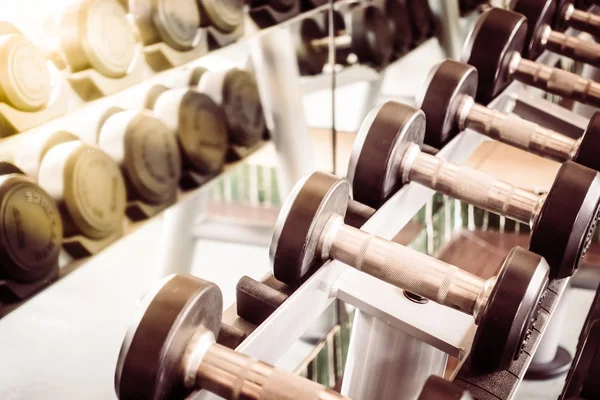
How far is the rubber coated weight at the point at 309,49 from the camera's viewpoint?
5.02 ft

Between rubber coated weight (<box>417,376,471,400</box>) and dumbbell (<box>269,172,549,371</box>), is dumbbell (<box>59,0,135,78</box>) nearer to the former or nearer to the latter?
dumbbell (<box>269,172,549,371</box>)

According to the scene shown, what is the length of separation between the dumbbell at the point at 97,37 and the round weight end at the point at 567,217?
667 mm

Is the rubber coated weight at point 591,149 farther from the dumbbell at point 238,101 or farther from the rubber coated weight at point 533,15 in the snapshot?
the dumbbell at point 238,101

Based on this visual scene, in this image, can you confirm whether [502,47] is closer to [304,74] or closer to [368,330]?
[368,330]

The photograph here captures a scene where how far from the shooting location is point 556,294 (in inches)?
25.2

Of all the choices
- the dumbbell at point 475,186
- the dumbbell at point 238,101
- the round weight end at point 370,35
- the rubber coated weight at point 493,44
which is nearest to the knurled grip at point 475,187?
the dumbbell at point 475,186

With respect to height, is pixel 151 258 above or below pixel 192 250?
below

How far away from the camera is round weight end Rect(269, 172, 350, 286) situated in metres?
0.58

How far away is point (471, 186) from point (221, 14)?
2.14 feet

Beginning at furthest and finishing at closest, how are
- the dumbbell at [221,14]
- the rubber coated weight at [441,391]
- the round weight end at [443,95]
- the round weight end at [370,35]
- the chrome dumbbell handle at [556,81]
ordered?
1. the round weight end at [370,35]
2. the dumbbell at [221,14]
3. the chrome dumbbell handle at [556,81]
4. the round weight end at [443,95]
5. the rubber coated weight at [441,391]

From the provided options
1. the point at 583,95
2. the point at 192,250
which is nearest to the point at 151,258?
the point at 192,250

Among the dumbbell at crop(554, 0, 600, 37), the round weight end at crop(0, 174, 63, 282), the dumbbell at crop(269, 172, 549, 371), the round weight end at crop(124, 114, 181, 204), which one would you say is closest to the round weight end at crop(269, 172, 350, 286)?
the dumbbell at crop(269, 172, 549, 371)

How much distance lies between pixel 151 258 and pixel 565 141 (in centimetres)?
112

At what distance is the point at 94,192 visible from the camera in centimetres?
100
